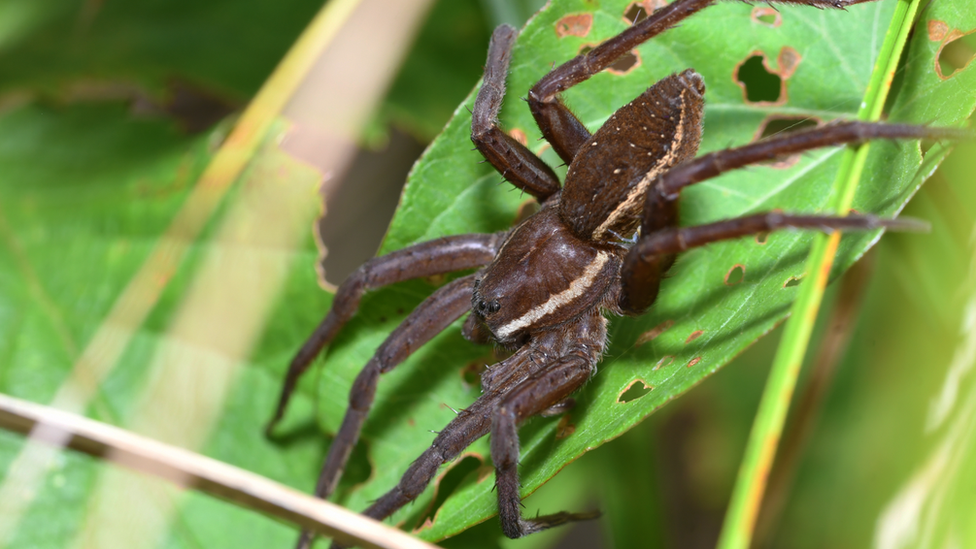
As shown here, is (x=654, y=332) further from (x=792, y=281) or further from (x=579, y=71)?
(x=579, y=71)

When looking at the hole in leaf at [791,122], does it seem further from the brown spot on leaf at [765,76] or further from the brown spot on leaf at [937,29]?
the brown spot on leaf at [937,29]

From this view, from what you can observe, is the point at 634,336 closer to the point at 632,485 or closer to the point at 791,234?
the point at 791,234


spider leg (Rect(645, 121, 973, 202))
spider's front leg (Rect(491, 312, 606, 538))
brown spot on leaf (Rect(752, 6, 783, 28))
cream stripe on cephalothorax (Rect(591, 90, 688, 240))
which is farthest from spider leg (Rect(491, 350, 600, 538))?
brown spot on leaf (Rect(752, 6, 783, 28))

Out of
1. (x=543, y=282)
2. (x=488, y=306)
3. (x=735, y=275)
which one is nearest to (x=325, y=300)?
(x=488, y=306)

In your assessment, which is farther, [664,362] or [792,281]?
[664,362]

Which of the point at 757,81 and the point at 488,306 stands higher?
the point at 757,81

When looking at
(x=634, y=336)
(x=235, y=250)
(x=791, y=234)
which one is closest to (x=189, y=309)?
(x=235, y=250)
